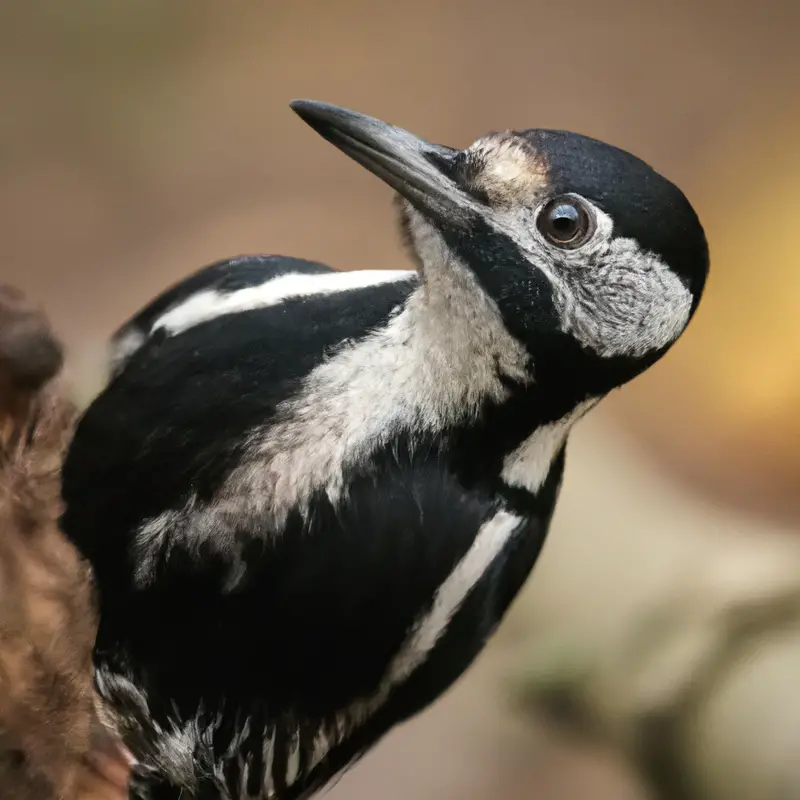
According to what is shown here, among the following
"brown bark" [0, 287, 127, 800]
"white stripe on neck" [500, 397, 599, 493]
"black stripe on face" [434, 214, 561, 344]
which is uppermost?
"black stripe on face" [434, 214, 561, 344]

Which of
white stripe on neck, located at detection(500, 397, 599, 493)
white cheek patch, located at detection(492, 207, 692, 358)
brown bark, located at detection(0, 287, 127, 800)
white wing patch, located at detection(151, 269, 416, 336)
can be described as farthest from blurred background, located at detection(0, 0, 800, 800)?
white cheek patch, located at detection(492, 207, 692, 358)

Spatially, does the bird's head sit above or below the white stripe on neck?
above

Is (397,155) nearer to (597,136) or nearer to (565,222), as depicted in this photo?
(565,222)

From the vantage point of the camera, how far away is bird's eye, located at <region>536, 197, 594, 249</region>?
0.56 metres

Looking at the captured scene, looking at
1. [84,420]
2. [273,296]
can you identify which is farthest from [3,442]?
[273,296]

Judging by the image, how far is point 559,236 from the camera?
56 centimetres

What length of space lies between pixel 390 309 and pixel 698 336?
753 mm

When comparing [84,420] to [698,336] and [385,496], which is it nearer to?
[385,496]

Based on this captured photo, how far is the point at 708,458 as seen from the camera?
1294mm

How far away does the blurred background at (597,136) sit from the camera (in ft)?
3.82

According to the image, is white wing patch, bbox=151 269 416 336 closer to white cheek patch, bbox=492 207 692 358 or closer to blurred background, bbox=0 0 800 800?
white cheek patch, bbox=492 207 692 358

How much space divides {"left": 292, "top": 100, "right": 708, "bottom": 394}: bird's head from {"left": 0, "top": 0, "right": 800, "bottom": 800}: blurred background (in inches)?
23.4

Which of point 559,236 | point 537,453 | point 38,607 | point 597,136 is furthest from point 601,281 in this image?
→ point 597,136

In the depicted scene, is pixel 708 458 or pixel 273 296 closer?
pixel 273 296
